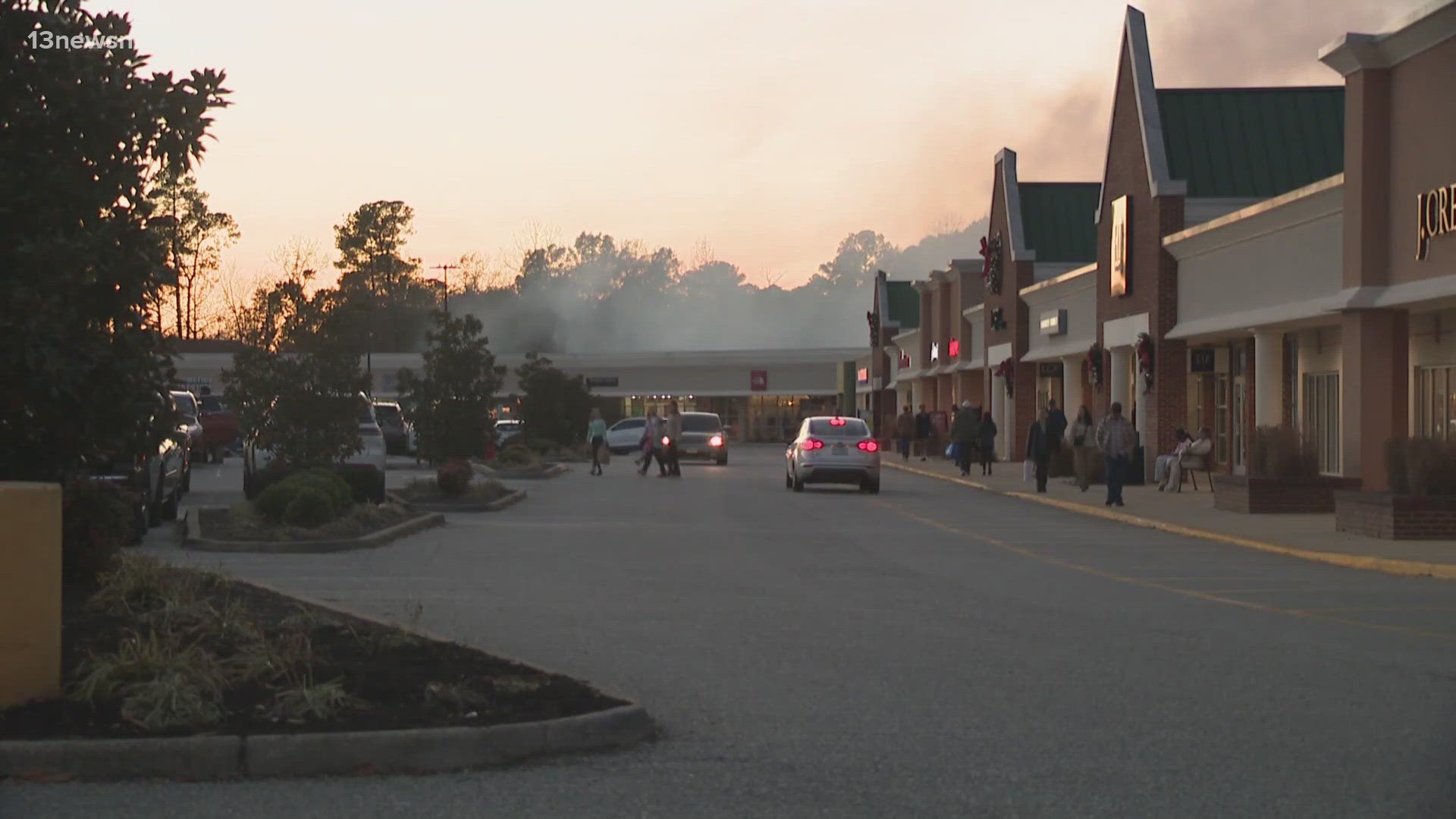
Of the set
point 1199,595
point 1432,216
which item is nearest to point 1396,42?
point 1432,216

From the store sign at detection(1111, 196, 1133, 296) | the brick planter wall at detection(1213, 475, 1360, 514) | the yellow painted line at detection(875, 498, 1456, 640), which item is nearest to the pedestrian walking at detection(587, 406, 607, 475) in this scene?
the store sign at detection(1111, 196, 1133, 296)

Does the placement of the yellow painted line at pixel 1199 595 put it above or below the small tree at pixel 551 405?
below

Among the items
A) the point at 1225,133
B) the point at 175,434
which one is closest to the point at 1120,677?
the point at 175,434

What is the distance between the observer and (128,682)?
8359 mm

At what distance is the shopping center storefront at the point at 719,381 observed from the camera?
102812mm

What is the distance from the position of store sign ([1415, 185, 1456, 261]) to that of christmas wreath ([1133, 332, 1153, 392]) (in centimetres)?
1404

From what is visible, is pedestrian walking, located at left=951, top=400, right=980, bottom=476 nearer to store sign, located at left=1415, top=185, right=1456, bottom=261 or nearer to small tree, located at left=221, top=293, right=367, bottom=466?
store sign, located at left=1415, top=185, right=1456, bottom=261

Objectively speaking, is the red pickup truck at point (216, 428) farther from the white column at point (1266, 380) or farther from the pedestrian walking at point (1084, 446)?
the white column at point (1266, 380)

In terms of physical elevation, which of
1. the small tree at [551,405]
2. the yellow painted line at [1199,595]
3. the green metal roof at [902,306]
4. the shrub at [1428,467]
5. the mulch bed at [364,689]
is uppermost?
the green metal roof at [902,306]

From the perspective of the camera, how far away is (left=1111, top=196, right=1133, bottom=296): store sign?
40125 mm

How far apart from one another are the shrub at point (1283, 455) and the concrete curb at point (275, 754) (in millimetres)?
21418

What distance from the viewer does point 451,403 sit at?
120ft

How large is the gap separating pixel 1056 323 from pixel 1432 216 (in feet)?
81.3

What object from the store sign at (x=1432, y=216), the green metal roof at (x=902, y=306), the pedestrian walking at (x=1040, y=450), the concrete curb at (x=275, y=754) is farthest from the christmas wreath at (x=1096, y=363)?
the green metal roof at (x=902, y=306)
